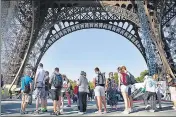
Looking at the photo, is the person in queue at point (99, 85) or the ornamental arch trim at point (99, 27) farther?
the ornamental arch trim at point (99, 27)

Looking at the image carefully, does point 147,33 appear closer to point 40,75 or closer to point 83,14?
point 83,14

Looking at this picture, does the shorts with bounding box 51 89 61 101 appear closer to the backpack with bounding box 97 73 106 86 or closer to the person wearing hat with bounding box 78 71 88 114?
the person wearing hat with bounding box 78 71 88 114

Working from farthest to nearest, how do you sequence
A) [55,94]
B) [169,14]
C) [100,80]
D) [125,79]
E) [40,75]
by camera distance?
[169,14]
[100,80]
[40,75]
[125,79]
[55,94]

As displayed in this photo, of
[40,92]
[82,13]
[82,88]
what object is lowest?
[40,92]

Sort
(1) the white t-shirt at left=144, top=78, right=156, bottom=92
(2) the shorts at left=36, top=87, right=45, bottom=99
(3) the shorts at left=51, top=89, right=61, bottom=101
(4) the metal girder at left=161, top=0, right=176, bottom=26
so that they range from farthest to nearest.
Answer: (4) the metal girder at left=161, top=0, right=176, bottom=26, (1) the white t-shirt at left=144, top=78, right=156, bottom=92, (2) the shorts at left=36, top=87, right=45, bottom=99, (3) the shorts at left=51, top=89, right=61, bottom=101

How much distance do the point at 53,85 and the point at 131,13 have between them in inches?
866

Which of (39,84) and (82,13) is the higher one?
(82,13)

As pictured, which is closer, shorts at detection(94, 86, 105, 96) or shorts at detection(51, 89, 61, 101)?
shorts at detection(51, 89, 61, 101)

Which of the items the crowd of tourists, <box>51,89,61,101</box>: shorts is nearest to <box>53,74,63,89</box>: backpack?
the crowd of tourists

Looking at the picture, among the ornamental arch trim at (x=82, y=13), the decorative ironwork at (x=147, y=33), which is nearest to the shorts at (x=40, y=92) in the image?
the decorative ironwork at (x=147, y=33)

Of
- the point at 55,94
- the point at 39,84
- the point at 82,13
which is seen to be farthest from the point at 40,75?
the point at 82,13

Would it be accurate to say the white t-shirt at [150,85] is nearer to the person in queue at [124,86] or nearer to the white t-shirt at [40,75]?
the person in queue at [124,86]

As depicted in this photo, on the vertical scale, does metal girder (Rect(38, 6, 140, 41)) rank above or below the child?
above

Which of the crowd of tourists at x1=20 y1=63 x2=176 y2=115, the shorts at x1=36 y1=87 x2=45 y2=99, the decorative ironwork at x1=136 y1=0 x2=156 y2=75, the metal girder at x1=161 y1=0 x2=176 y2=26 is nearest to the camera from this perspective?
the crowd of tourists at x1=20 y1=63 x2=176 y2=115
